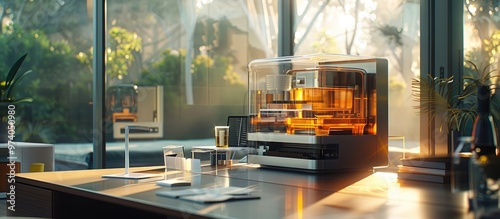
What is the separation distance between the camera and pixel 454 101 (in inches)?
193

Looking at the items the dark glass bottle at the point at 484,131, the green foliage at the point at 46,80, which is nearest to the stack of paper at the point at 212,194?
the dark glass bottle at the point at 484,131

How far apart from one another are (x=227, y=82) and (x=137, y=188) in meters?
3.81

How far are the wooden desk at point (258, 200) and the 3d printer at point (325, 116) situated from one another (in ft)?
0.29

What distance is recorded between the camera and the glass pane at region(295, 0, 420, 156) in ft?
17.0

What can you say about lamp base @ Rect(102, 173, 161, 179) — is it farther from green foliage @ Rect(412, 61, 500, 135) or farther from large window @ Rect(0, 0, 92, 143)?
large window @ Rect(0, 0, 92, 143)

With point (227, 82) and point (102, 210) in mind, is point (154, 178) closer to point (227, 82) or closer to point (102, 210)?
point (102, 210)

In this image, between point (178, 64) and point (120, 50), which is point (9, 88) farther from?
point (178, 64)

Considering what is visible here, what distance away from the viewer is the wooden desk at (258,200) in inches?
72.2

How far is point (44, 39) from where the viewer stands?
5.67 meters

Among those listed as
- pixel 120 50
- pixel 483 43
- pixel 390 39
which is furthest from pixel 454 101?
pixel 120 50

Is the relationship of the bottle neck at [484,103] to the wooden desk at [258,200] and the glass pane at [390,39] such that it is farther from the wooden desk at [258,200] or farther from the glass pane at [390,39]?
the glass pane at [390,39]

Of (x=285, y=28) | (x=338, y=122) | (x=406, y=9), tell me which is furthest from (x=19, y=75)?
(x=338, y=122)

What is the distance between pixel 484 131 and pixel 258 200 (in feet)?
2.32

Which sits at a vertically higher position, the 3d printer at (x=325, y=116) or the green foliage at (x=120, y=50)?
the green foliage at (x=120, y=50)
